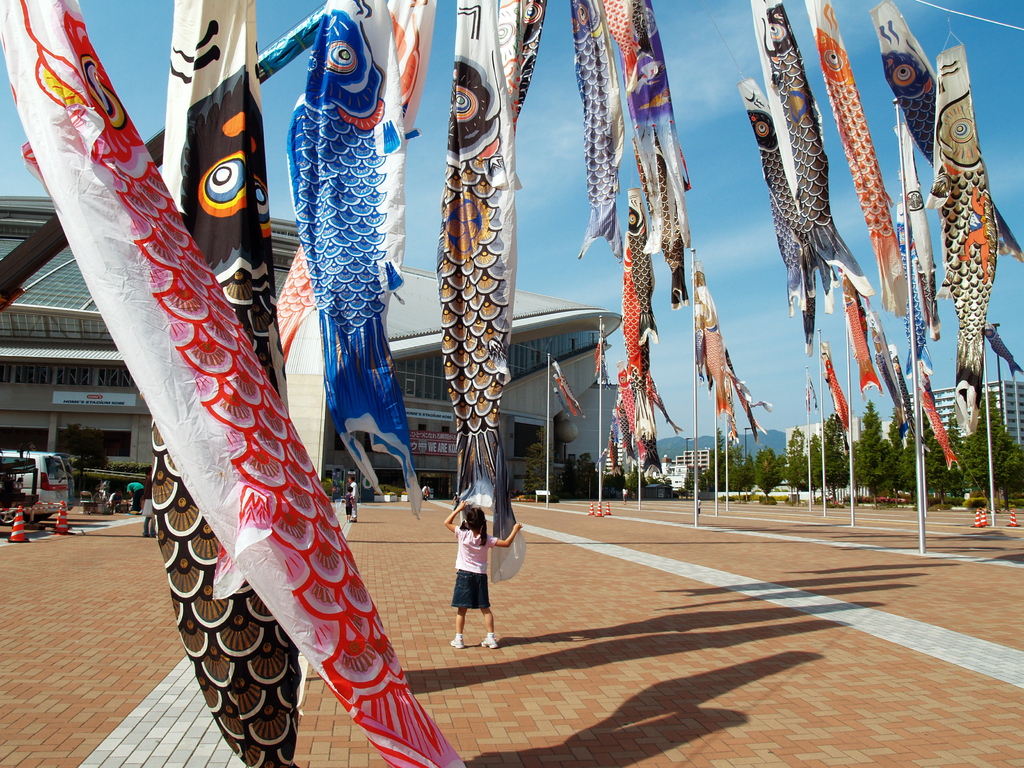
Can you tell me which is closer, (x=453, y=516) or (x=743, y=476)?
(x=453, y=516)

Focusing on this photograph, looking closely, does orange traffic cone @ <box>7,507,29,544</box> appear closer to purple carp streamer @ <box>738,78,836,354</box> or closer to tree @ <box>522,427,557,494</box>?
purple carp streamer @ <box>738,78,836,354</box>

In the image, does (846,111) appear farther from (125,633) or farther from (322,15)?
(125,633)

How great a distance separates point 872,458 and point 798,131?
3931cm

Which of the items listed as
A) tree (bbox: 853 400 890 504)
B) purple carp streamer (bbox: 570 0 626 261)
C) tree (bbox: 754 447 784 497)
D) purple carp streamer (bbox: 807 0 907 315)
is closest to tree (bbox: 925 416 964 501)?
tree (bbox: 853 400 890 504)

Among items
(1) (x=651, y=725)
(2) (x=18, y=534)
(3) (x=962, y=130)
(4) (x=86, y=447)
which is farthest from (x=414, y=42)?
(4) (x=86, y=447)

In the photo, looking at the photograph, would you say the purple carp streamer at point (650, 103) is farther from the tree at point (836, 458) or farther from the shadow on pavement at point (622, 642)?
the tree at point (836, 458)

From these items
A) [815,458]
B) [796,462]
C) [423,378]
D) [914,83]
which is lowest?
[796,462]

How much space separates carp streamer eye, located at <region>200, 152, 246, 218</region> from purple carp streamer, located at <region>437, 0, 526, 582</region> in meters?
3.27

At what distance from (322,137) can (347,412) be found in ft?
7.50

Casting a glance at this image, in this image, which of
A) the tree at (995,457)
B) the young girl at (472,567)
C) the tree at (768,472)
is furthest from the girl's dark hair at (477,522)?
the tree at (768,472)

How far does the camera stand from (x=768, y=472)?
60.9 metres

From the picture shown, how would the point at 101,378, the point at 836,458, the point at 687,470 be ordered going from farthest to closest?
the point at 687,470, the point at 836,458, the point at 101,378

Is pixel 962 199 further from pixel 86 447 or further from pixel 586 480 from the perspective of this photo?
pixel 586 480

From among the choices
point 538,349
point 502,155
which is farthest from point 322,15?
point 538,349
